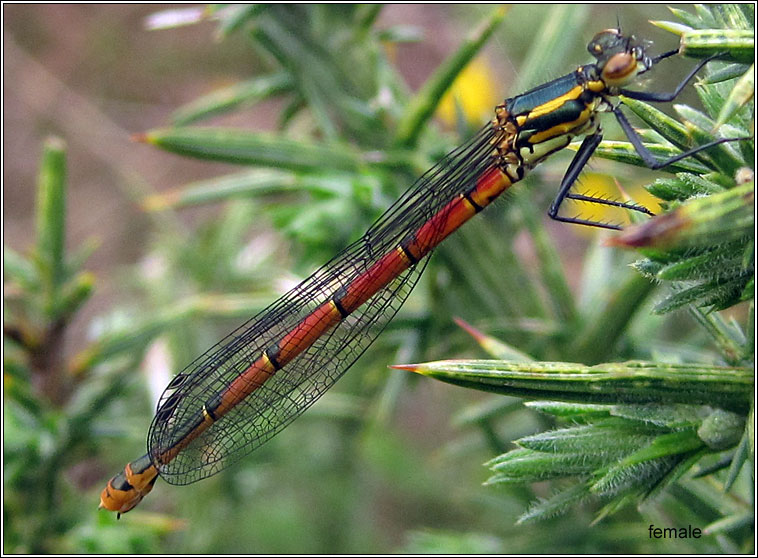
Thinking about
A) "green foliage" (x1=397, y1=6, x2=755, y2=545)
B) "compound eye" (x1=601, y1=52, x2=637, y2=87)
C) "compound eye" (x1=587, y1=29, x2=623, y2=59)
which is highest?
"compound eye" (x1=587, y1=29, x2=623, y2=59)

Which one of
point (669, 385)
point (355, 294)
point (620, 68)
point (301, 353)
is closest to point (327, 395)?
point (301, 353)

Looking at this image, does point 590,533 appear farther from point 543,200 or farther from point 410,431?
point 410,431

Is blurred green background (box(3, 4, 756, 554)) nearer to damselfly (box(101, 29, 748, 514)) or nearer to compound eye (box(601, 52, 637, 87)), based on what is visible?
damselfly (box(101, 29, 748, 514))

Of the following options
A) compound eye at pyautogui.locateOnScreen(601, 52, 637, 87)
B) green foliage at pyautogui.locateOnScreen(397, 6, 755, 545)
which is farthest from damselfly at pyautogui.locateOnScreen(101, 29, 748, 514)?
green foliage at pyautogui.locateOnScreen(397, 6, 755, 545)

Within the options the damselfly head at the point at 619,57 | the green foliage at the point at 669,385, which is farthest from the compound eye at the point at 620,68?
the green foliage at the point at 669,385

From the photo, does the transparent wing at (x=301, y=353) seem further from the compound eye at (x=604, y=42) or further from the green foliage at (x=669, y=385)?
the green foliage at (x=669, y=385)

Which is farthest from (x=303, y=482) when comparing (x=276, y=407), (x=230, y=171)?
(x=230, y=171)

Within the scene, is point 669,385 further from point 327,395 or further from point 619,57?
point 327,395
